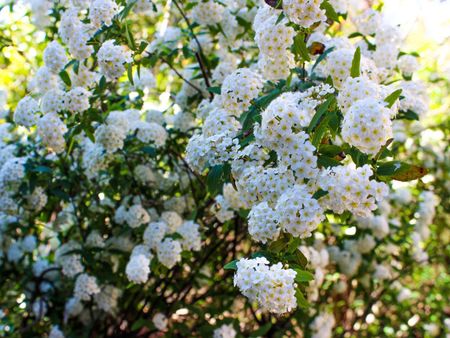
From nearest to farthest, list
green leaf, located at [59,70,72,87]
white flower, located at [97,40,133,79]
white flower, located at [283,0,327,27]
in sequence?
white flower, located at [283,0,327,27] < white flower, located at [97,40,133,79] < green leaf, located at [59,70,72,87]

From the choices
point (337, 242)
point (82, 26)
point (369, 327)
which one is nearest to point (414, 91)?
point (337, 242)

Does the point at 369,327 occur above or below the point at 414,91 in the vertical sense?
below

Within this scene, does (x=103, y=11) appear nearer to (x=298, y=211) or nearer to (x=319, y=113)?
(x=319, y=113)

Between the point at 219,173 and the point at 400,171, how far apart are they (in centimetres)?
67

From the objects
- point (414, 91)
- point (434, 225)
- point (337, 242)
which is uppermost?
point (414, 91)

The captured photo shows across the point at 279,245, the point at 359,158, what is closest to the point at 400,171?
the point at 359,158

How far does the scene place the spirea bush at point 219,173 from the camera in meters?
1.98

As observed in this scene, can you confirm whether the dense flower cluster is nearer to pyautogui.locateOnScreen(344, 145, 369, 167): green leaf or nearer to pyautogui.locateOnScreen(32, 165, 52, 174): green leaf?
pyautogui.locateOnScreen(344, 145, 369, 167): green leaf

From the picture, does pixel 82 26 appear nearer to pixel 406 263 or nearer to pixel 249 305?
pixel 249 305

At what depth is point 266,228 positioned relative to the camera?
2031mm

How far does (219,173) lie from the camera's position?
2.20 meters

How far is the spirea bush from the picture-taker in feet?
6.49

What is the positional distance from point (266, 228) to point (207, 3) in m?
1.71

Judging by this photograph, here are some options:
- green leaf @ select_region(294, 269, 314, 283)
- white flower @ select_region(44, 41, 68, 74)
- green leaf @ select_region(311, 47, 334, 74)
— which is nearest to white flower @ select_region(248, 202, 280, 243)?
green leaf @ select_region(294, 269, 314, 283)
